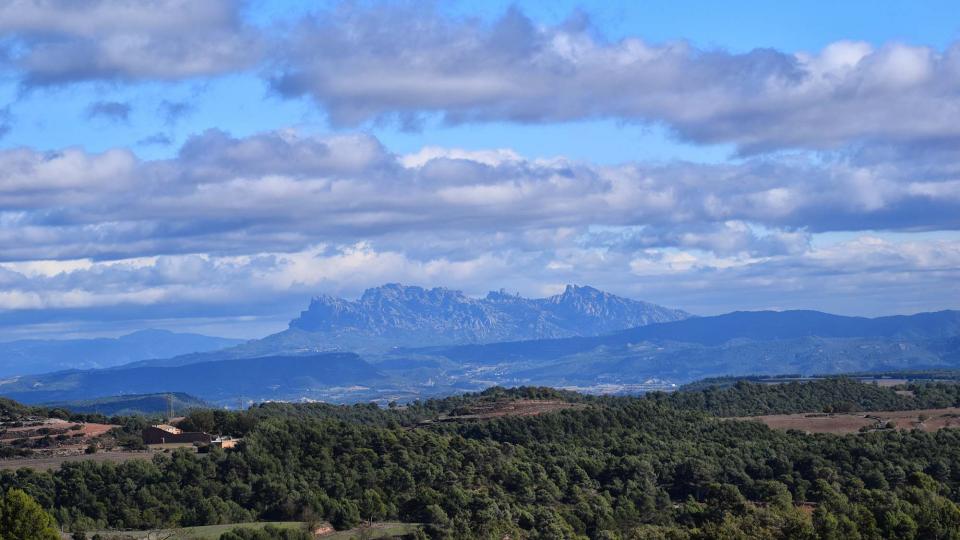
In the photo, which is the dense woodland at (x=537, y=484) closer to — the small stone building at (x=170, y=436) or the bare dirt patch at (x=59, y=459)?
the small stone building at (x=170, y=436)

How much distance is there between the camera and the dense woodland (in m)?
80.9

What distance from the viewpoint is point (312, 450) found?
104 m

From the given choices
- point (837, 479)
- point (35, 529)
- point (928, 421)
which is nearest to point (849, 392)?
point (928, 421)

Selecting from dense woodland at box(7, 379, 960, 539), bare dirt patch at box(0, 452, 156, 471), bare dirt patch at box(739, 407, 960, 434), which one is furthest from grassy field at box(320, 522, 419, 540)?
bare dirt patch at box(739, 407, 960, 434)

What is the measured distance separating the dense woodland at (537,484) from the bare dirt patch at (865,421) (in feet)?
44.8

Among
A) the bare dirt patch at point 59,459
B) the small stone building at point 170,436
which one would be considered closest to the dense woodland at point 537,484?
the small stone building at point 170,436

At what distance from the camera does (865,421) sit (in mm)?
142125

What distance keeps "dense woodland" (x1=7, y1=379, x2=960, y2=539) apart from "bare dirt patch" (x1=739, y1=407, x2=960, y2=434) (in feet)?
44.8

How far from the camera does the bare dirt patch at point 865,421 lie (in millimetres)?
135125

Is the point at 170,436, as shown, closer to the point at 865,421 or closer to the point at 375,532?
the point at 375,532

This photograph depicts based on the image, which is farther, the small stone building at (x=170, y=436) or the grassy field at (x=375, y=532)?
the small stone building at (x=170, y=436)

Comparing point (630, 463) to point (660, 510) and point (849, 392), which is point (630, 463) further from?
point (849, 392)

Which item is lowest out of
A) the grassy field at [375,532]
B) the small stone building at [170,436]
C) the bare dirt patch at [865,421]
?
the grassy field at [375,532]

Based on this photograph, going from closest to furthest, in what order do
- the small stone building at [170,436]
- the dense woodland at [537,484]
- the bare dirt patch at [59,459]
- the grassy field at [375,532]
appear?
the grassy field at [375,532]
the dense woodland at [537,484]
the bare dirt patch at [59,459]
the small stone building at [170,436]
